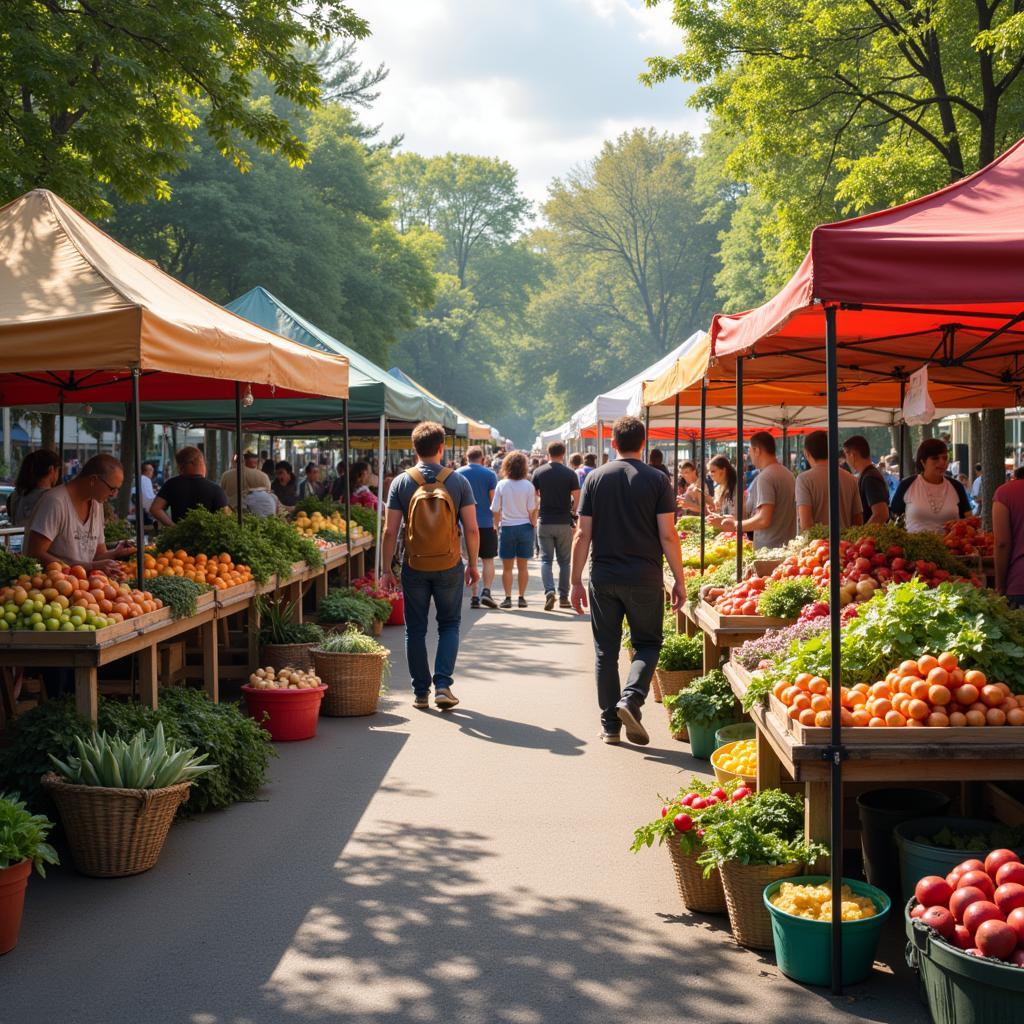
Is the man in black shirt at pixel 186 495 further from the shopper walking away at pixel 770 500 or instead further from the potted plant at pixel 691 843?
the potted plant at pixel 691 843

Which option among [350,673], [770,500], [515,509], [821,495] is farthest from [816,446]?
[515,509]

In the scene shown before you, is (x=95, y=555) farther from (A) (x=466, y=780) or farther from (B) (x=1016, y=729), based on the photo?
(B) (x=1016, y=729)

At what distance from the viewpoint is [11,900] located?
473cm

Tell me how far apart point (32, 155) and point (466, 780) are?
8.79m

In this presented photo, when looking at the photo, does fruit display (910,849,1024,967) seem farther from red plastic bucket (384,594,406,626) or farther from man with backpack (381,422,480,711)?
red plastic bucket (384,594,406,626)

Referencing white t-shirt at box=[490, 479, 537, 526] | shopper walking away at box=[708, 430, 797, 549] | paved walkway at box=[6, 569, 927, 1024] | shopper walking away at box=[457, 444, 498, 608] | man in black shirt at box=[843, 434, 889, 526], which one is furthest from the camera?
white t-shirt at box=[490, 479, 537, 526]

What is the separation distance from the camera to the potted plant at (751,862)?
188 inches

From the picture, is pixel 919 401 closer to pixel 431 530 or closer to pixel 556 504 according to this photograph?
pixel 431 530

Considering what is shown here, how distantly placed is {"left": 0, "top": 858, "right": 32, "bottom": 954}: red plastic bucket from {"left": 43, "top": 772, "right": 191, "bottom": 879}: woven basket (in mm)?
762

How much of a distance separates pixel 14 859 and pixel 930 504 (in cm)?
814

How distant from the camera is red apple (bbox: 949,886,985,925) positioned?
153 inches

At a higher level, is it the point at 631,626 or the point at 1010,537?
the point at 1010,537

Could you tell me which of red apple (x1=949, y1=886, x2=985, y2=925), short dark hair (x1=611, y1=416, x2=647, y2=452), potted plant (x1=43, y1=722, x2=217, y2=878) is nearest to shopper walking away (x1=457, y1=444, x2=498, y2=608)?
short dark hair (x1=611, y1=416, x2=647, y2=452)

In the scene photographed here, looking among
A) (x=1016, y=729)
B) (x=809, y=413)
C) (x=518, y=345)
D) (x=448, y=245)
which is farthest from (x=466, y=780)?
(x=448, y=245)
